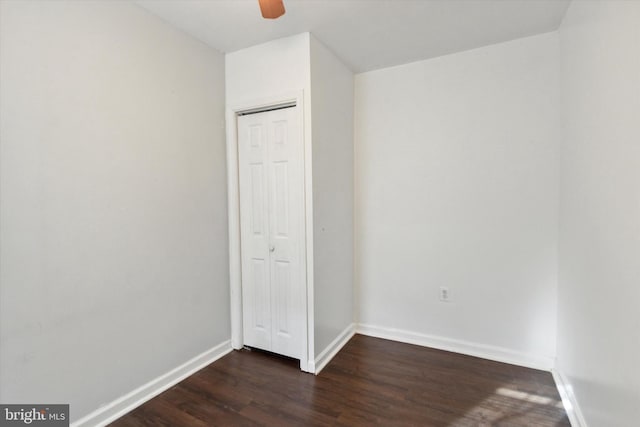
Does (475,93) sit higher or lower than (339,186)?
higher

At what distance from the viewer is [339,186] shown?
2.69m

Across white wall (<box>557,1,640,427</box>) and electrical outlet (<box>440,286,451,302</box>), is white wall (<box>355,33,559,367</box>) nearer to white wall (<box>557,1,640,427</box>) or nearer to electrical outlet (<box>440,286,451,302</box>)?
electrical outlet (<box>440,286,451,302</box>)

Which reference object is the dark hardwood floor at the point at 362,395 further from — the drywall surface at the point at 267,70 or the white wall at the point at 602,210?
the drywall surface at the point at 267,70

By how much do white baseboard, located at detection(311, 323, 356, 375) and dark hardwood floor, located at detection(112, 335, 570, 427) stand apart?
2.1 inches

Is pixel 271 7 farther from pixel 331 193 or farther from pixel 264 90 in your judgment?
pixel 331 193

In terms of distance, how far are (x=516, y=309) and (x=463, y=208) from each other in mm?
922

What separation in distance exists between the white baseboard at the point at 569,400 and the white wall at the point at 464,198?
0.66ft

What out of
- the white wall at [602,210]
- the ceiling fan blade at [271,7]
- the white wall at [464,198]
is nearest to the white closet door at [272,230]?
the white wall at [464,198]

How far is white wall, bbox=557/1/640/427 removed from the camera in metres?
1.13

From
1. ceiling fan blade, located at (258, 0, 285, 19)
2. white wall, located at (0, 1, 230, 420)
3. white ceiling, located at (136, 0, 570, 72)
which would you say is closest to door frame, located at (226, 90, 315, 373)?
white wall, located at (0, 1, 230, 420)

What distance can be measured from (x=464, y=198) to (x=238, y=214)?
2.01 meters

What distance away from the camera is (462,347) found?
2578mm

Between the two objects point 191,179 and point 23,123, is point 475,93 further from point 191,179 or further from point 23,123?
point 23,123

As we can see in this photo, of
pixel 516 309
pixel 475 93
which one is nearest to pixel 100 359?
pixel 516 309
